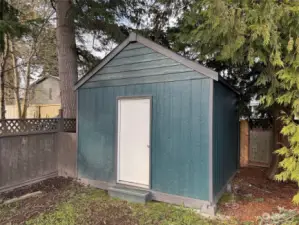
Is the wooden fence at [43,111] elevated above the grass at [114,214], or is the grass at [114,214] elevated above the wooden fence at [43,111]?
the wooden fence at [43,111]

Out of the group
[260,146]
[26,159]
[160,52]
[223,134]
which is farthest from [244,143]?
[26,159]

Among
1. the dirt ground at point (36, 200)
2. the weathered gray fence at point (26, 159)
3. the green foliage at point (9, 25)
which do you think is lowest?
the dirt ground at point (36, 200)

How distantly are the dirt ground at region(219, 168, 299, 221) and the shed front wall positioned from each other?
648mm

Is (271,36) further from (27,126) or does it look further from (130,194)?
(27,126)

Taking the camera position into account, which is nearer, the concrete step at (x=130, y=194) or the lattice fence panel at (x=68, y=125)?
the concrete step at (x=130, y=194)

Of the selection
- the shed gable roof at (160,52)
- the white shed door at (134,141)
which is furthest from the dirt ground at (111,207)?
the shed gable roof at (160,52)

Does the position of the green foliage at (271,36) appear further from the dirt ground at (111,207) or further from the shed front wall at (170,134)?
the dirt ground at (111,207)

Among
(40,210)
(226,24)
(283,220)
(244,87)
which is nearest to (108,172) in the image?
(40,210)

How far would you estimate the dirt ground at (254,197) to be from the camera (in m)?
3.77

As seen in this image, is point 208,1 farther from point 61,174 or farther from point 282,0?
point 61,174

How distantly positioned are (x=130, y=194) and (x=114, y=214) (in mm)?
598

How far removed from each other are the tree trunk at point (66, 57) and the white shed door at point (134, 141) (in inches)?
104

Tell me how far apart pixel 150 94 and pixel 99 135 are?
1575 mm

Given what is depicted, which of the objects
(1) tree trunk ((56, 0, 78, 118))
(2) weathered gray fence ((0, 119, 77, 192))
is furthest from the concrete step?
(1) tree trunk ((56, 0, 78, 118))
